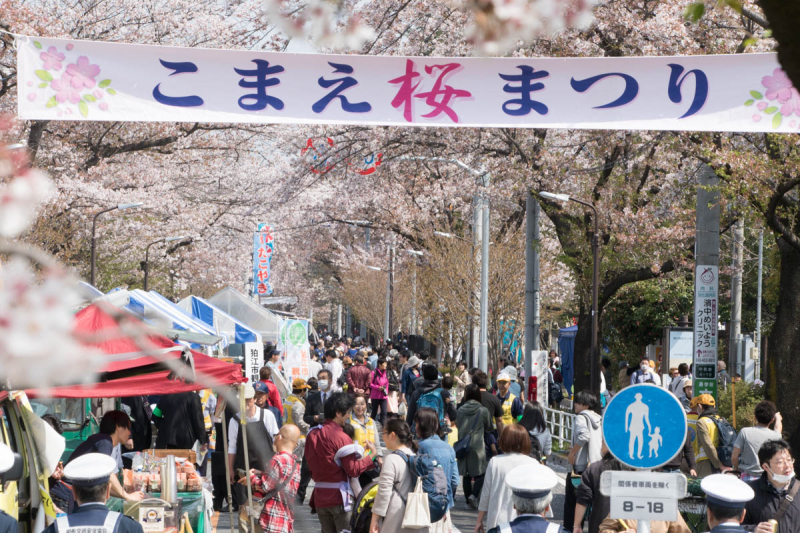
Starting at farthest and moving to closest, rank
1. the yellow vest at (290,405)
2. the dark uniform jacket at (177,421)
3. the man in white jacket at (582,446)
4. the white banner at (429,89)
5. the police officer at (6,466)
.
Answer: the yellow vest at (290,405)
the dark uniform jacket at (177,421)
the man in white jacket at (582,446)
the white banner at (429,89)
the police officer at (6,466)

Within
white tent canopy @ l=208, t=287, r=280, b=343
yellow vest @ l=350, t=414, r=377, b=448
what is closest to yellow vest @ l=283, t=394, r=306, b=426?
yellow vest @ l=350, t=414, r=377, b=448

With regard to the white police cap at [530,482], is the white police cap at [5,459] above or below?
above

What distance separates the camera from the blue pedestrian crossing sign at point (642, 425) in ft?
18.8

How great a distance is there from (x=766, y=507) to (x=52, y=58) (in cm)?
657

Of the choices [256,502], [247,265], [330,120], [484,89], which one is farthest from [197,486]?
[247,265]

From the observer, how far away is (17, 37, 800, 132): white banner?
8039mm

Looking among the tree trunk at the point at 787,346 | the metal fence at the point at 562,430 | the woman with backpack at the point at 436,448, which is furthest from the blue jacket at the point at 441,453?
the metal fence at the point at 562,430

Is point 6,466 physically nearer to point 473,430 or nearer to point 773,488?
point 773,488

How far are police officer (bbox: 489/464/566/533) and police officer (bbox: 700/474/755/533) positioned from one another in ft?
2.96

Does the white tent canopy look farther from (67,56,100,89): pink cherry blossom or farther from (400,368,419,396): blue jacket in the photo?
(67,56,100,89): pink cherry blossom

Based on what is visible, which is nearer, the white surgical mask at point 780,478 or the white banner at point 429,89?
the white surgical mask at point 780,478

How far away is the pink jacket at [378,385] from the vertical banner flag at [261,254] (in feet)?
61.7

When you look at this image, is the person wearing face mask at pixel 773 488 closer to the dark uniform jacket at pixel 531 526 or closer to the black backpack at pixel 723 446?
the dark uniform jacket at pixel 531 526

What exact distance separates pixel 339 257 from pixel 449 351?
2133cm
